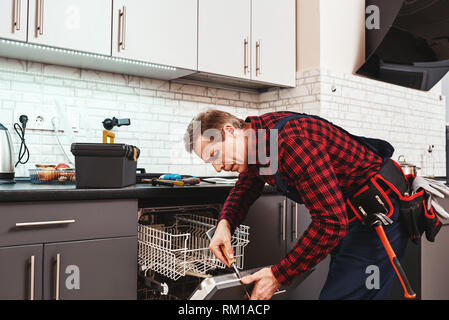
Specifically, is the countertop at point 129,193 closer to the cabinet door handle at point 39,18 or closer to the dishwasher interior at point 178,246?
the dishwasher interior at point 178,246

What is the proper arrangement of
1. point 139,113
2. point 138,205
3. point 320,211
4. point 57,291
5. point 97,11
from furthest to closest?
point 139,113 → point 97,11 → point 138,205 → point 57,291 → point 320,211

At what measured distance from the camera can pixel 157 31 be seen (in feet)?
7.23

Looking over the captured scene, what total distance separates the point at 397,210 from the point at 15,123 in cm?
187

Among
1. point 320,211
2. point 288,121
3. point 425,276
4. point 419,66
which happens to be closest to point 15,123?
point 288,121

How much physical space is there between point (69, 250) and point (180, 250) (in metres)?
0.41

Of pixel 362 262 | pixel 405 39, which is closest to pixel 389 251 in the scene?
pixel 362 262

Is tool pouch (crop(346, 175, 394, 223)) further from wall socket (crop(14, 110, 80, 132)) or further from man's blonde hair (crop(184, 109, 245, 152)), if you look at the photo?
wall socket (crop(14, 110, 80, 132))

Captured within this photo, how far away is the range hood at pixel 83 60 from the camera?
1922mm

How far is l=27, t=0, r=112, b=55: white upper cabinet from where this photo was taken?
184 cm

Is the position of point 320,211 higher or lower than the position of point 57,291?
higher

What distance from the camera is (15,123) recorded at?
2062mm

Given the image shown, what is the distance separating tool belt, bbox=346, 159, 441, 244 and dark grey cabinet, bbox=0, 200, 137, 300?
872mm

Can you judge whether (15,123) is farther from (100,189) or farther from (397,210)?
(397,210)

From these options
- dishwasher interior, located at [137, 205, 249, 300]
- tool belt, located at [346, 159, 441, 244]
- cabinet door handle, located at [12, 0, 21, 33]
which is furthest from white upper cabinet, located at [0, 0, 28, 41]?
tool belt, located at [346, 159, 441, 244]
